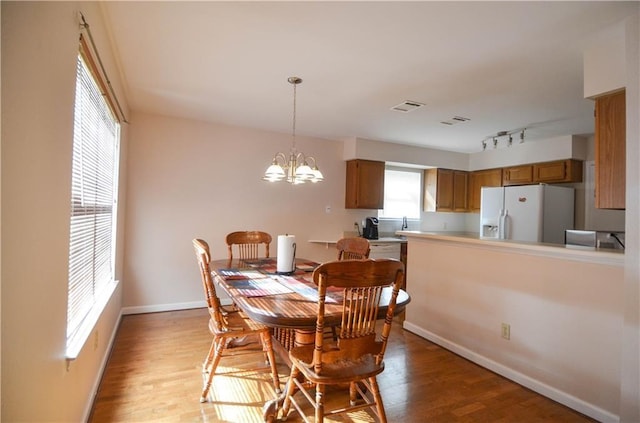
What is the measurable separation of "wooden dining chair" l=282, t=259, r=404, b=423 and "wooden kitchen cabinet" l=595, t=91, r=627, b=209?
152 cm

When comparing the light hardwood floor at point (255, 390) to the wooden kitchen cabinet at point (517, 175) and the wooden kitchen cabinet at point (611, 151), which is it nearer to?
the wooden kitchen cabinet at point (611, 151)

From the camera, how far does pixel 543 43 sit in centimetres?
205

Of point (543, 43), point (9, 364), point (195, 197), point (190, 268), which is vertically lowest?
point (190, 268)

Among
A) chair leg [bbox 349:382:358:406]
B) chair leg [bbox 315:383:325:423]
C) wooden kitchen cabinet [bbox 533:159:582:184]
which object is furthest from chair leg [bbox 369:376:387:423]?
wooden kitchen cabinet [bbox 533:159:582:184]

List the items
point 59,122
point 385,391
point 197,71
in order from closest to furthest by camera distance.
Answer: point 59,122
point 385,391
point 197,71

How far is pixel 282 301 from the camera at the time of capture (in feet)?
5.73

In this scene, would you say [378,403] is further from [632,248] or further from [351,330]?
[632,248]

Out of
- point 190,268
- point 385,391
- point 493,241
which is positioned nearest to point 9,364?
Answer: point 385,391

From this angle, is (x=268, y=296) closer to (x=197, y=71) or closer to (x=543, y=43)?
(x=197, y=71)

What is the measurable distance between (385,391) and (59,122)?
7.75ft

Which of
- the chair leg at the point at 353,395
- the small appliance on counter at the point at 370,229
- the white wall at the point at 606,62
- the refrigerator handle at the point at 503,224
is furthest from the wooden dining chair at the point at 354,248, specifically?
the refrigerator handle at the point at 503,224

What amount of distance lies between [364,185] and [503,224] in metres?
1.94

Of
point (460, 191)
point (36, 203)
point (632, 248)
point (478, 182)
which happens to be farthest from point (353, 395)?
point (478, 182)

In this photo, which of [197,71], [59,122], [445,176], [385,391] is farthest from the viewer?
[445,176]
